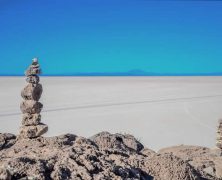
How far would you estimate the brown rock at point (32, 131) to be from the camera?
23.2ft

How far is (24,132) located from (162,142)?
1035 centimetres

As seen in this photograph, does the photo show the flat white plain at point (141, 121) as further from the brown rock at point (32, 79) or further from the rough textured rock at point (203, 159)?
the brown rock at point (32, 79)

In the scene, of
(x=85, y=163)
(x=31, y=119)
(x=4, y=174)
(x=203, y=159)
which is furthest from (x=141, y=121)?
(x=4, y=174)

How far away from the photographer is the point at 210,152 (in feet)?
29.0

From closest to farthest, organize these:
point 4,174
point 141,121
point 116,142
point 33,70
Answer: point 4,174 → point 116,142 → point 33,70 → point 141,121

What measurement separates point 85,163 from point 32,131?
231 centimetres

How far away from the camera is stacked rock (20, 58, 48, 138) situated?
23.5 feet

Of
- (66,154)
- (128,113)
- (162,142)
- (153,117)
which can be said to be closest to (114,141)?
(66,154)

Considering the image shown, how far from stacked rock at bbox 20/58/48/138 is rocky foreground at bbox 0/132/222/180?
376 mm

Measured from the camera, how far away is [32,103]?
734 centimetres

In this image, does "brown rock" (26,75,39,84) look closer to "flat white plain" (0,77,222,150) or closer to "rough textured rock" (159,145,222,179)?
"rough textured rock" (159,145,222,179)

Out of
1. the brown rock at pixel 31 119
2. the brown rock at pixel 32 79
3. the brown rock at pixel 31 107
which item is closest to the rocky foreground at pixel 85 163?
the brown rock at pixel 31 119

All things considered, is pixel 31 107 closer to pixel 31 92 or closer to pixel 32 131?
pixel 31 92


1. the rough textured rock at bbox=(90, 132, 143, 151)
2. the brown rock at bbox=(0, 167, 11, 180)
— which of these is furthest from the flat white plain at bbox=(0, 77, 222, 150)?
the brown rock at bbox=(0, 167, 11, 180)
